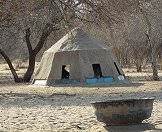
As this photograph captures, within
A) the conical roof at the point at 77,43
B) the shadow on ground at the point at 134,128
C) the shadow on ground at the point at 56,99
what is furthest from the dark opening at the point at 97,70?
the shadow on ground at the point at 134,128

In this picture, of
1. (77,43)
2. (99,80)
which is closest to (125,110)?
(99,80)

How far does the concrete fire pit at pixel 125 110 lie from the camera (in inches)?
399

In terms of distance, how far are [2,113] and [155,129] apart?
604cm

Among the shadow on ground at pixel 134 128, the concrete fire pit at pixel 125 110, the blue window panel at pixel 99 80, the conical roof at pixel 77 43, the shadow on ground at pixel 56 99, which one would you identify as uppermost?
the conical roof at pixel 77 43

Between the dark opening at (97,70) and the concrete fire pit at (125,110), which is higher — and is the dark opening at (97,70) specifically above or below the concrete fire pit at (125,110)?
below

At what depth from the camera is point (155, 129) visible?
400 inches

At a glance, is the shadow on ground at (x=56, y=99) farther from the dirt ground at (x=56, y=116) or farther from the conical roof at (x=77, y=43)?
the conical roof at (x=77, y=43)

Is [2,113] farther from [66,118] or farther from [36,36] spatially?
[36,36]

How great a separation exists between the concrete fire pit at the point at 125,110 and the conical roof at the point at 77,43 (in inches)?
691

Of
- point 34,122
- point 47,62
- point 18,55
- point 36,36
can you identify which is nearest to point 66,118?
point 34,122

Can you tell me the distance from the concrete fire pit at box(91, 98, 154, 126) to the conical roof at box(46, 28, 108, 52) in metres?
17.6

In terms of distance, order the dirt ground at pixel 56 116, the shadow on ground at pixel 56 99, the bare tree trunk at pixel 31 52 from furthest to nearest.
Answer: the bare tree trunk at pixel 31 52 → the shadow on ground at pixel 56 99 → the dirt ground at pixel 56 116

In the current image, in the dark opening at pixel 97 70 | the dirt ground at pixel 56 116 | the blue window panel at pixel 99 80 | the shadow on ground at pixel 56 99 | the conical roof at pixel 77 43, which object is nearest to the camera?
the dirt ground at pixel 56 116

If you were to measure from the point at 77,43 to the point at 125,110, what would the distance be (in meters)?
18.3
